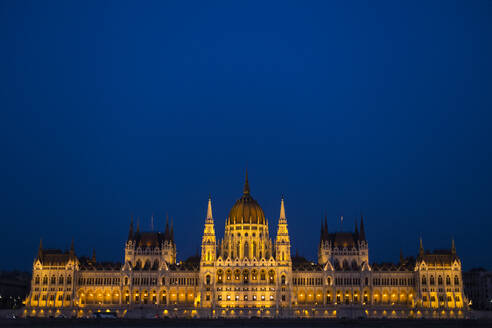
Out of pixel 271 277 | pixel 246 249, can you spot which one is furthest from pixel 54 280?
pixel 271 277

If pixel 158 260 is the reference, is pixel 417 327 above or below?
below

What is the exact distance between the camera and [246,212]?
155 m

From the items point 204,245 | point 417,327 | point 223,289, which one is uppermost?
point 204,245

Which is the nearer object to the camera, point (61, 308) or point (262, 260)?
point (61, 308)

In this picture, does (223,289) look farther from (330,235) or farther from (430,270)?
(430,270)

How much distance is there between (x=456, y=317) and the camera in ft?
393

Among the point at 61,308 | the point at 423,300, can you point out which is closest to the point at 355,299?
the point at 423,300

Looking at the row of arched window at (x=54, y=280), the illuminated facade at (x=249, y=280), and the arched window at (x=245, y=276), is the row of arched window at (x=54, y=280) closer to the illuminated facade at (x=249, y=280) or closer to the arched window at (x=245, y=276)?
the illuminated facade at (x=249, y=280)

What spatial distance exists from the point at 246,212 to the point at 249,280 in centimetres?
1827

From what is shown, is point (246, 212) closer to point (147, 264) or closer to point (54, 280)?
point (147, 264)

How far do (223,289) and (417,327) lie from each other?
58.3 meters

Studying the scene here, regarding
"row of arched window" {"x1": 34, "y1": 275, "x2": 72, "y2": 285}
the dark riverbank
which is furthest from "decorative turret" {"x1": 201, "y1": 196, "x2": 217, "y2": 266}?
the dark riverbank

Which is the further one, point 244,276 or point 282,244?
point 282,244

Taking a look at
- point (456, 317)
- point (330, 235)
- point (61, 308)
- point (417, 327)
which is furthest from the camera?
point (330, 235)
